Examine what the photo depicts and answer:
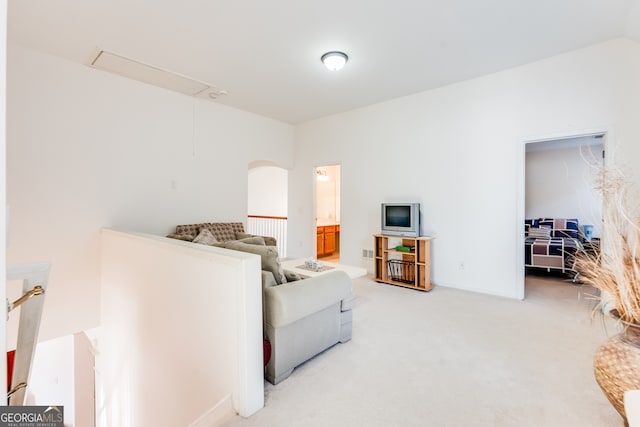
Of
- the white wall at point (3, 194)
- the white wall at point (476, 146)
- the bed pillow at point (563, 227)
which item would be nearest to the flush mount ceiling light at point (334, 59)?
the white wall at point (476, 146)

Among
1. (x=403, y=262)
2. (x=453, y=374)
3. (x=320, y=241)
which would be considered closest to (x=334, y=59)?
(x=403, y=262)

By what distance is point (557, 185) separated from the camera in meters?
6.18

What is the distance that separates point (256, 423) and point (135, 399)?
6.03 ft

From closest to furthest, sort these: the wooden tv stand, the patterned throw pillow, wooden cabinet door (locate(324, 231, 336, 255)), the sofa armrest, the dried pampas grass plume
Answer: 1. the dried pampas grass plume
2. the sofa armrest
3. the wooden tv stand
4. the patterned throw pillow
5. wooden cabinet door (locate(324, 231, 336, 255))

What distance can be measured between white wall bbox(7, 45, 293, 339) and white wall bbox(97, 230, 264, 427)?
1.17ft

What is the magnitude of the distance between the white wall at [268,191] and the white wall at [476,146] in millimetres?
3157

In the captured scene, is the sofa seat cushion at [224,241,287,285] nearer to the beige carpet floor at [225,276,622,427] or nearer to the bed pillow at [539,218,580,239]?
the beige carpet floor at [225,276,622,427]

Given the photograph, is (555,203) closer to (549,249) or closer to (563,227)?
(563,227)

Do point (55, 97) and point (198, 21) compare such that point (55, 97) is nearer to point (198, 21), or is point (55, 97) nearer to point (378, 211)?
point (198, 21)

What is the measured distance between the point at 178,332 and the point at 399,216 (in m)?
3.22

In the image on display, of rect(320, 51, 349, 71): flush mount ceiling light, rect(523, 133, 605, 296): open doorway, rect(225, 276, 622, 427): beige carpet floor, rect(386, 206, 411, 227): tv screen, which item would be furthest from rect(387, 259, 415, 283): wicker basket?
rect(320, 51, 349, 71): flush mount ceiling light

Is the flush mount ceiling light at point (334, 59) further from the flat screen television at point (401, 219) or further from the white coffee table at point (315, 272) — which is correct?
the white coffee table at point (315, 272)

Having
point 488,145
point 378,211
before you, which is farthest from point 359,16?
point 378,211

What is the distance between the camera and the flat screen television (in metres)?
4.14
